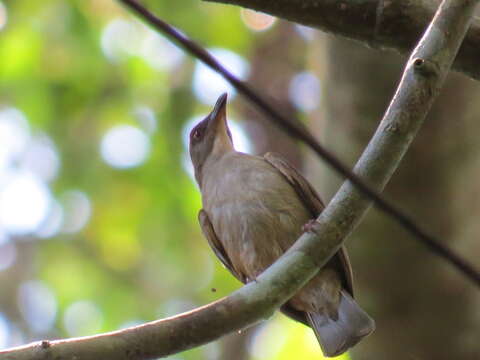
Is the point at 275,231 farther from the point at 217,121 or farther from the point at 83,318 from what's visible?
the point at 83,318

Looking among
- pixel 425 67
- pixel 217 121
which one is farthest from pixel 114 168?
pixel 425 67

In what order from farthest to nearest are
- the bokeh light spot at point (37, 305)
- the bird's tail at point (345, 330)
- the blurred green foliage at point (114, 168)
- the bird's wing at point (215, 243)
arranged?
the bokeh light spot at point (37, 305) < the blurred green foliage at point (114, 168) < the bird's wing at point (215, 243) < the bird's tail at point (345, 330)

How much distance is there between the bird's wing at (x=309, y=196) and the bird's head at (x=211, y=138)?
0.66 m

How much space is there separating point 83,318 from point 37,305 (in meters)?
0.85

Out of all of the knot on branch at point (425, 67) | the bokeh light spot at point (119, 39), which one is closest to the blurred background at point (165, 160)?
the bokeh light spot at point (119, 39)

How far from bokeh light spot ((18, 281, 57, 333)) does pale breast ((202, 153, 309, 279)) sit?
431 centimetres

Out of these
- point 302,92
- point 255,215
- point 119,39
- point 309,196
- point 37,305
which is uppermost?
point 309,196

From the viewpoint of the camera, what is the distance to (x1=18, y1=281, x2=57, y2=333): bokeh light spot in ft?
29.0

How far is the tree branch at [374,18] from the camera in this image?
136 inches

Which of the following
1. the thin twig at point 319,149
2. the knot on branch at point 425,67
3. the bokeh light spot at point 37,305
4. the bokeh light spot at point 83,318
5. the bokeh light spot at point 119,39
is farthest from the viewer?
the bokeh light spot at point 37,305

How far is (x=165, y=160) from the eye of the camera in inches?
296

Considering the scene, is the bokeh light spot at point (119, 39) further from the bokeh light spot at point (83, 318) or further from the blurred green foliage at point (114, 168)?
the bokeh light spot at point (83, 318)

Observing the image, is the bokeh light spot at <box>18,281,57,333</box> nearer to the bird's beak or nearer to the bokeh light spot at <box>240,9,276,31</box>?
the bokeh light spot at <box>240,9,276,31</box>

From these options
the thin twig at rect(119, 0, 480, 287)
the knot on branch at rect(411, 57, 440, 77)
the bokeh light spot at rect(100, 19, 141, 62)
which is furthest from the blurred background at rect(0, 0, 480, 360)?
the thin twig at rect(119, 0, 480, 287)
